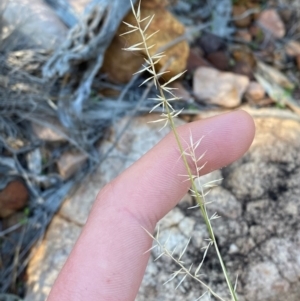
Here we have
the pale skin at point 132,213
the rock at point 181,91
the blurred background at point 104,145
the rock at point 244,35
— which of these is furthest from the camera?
the rock at point 244,35

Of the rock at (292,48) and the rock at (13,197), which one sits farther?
the rock at (292,48)

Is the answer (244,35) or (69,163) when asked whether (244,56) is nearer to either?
(244,35)

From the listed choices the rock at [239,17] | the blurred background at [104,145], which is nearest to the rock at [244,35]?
the rock at [239,17]

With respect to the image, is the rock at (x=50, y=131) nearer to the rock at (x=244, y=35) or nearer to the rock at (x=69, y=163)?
the rock at (x=69, y=163)

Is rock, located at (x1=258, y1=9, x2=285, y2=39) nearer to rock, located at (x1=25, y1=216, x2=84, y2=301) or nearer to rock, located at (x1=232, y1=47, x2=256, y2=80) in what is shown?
rock, located at (x1=232, y1=47, x2=256, y2=80)

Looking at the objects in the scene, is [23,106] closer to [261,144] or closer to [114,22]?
[114,22]

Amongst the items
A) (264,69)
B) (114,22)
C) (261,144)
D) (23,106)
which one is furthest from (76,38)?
(264,69)
